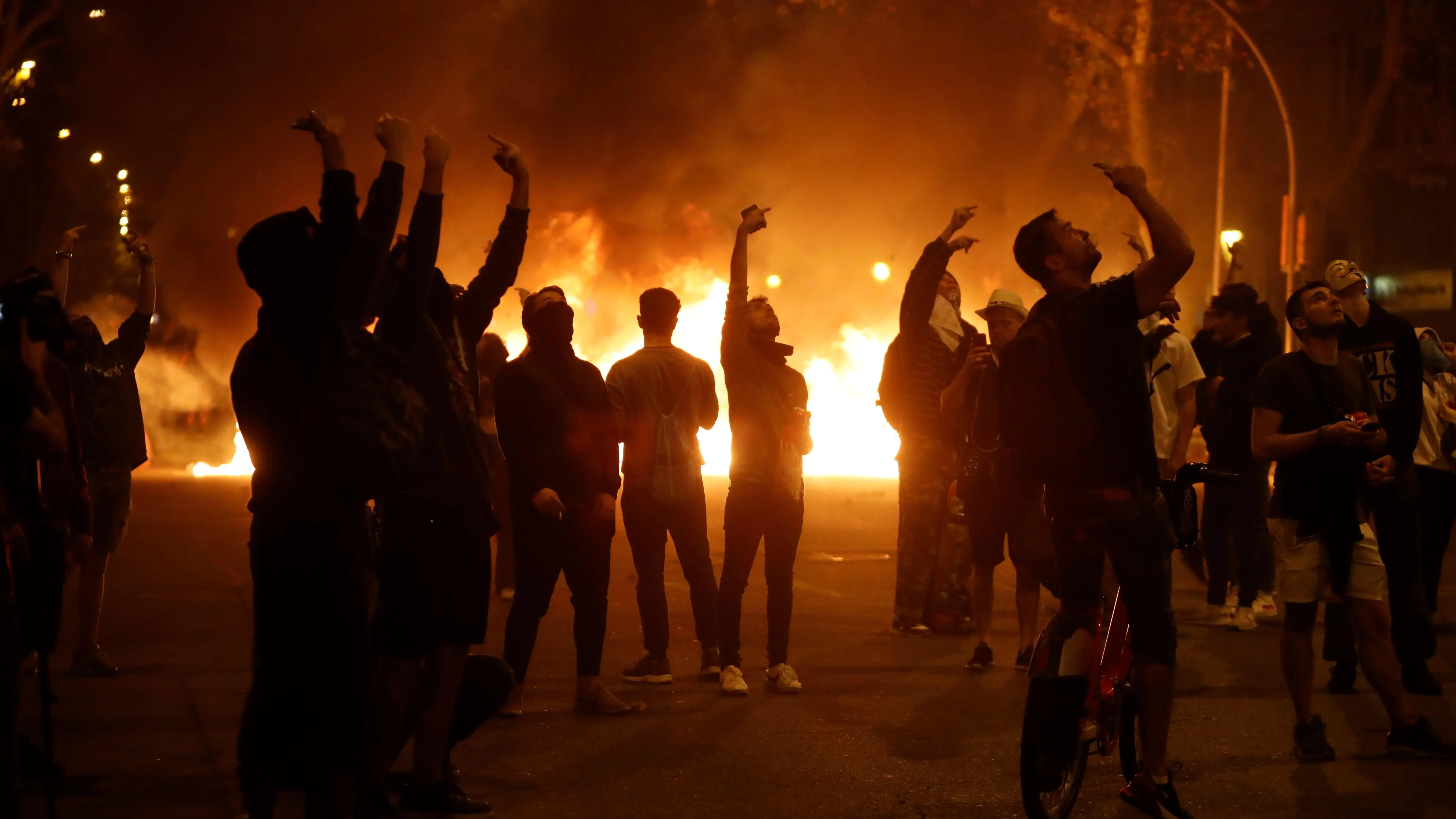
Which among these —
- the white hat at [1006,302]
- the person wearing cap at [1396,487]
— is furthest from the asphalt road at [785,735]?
the white hat at [1006,302]

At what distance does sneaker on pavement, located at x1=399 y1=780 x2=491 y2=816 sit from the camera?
189 inches

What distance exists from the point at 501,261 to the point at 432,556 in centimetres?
112

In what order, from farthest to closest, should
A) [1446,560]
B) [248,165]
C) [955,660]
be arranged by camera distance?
[248,165], [1446,560], [955,660]

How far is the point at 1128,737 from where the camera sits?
16.3ft

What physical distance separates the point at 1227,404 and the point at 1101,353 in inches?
182

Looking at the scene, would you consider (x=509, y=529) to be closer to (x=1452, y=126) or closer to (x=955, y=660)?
(x=955, y=660)

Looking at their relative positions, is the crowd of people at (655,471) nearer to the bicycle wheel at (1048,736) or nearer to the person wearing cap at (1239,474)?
the person wearing cap at (1239,474)

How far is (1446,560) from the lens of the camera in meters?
12.3

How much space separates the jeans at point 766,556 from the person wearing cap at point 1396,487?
7.72 ft

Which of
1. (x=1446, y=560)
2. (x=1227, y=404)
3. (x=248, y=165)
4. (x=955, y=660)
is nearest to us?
(x=955, y=660)

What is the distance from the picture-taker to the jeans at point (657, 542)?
703 centimetres

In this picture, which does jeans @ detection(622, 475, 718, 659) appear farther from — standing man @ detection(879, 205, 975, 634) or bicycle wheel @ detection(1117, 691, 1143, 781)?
bicycle wheel @ detection(1117, 691, 1143, 781)

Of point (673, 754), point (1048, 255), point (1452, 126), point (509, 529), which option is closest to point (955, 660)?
point (673, 754)

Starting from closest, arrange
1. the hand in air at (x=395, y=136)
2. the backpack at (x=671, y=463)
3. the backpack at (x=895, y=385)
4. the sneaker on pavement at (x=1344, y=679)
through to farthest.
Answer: the hand in air at (x=395, y=136)
the sneaker on pavement at (x=1344, y=679)
the backpack at (x=671, y=463)
the backpack at (x=895, y=385)
